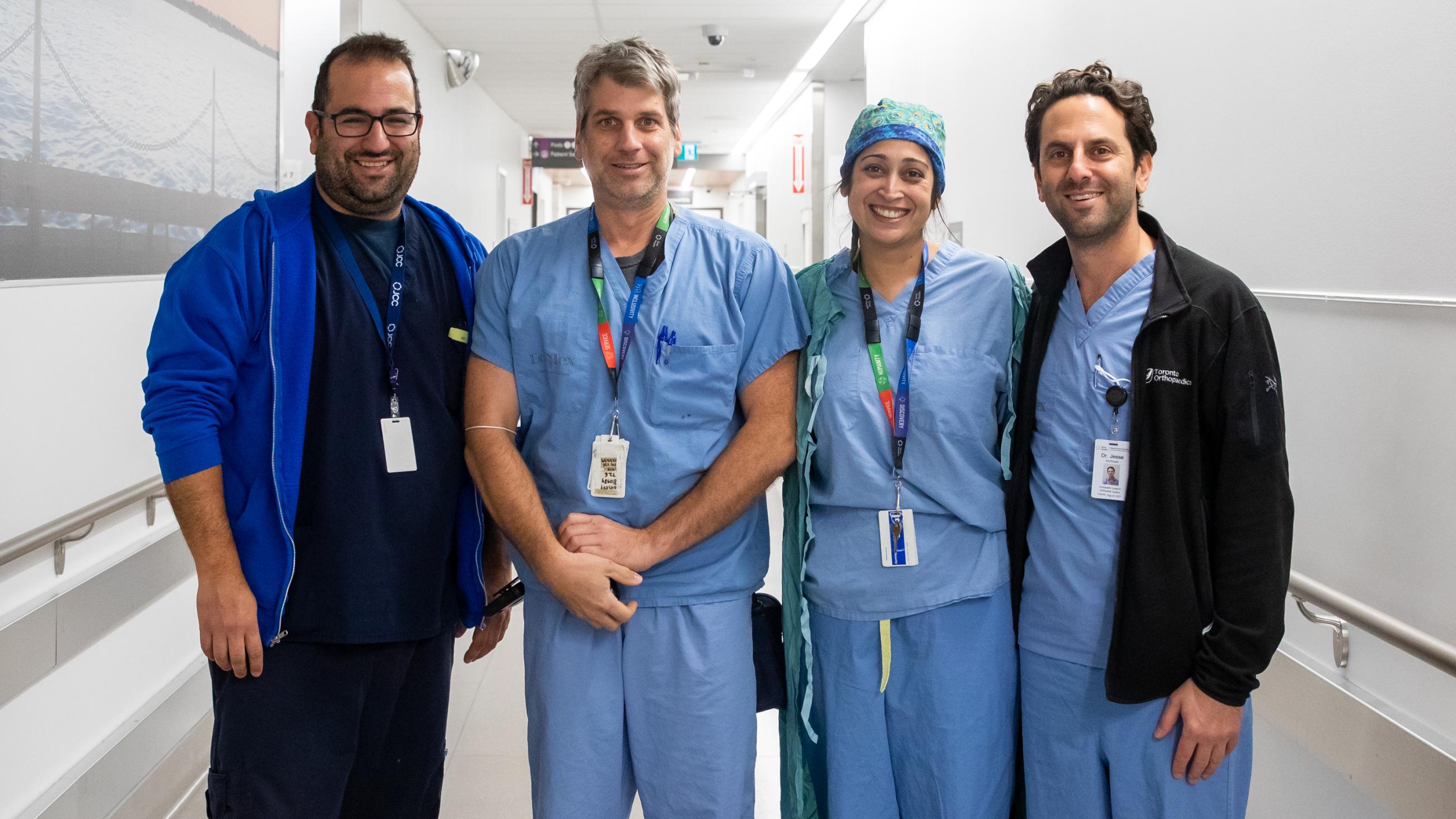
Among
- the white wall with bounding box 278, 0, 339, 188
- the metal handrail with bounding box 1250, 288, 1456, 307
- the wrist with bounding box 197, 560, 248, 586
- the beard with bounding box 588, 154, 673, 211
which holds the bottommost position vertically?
the wrist with bounding box 197, 560, 248, 586

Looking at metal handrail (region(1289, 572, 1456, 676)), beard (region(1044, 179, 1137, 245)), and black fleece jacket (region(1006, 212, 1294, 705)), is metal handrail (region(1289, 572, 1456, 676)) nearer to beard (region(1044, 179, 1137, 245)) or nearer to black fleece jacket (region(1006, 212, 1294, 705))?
black fleece jacket (region(1006, 212, 1294, 705))

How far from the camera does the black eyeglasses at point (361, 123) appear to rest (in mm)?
1764

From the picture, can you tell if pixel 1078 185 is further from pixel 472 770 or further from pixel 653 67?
pixel 472 770

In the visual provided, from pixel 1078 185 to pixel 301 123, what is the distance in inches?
141

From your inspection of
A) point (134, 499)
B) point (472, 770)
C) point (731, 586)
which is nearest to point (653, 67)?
point (731, 586)

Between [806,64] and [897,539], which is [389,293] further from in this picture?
[806,64]

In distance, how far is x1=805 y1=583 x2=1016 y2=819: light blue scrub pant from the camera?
1.65 m

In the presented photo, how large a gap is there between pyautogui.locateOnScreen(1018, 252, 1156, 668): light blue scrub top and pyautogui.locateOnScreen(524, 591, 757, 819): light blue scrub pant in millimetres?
562

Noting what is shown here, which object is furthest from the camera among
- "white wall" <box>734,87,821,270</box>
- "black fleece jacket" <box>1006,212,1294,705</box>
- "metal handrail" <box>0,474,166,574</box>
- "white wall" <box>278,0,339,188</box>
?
"white wall" <box>734,87,821,270</box>

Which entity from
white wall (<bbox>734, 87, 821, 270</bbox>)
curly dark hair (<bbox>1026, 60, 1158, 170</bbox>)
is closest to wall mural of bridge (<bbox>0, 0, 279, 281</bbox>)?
curly dark hair (<bbox>1026, 60, 1158, 170</bbox>)

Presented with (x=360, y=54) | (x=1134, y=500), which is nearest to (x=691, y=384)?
(x=1134, y=500)

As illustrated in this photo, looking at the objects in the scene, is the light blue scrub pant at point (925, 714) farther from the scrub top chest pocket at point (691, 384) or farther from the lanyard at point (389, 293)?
the lanyard at point (389, 293)

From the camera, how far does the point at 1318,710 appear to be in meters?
1.88

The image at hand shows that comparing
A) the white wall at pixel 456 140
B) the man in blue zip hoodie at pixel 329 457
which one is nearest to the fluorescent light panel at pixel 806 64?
the white wall at pixel 456 140
